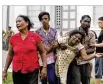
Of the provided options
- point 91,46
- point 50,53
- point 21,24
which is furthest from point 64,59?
point 21,24

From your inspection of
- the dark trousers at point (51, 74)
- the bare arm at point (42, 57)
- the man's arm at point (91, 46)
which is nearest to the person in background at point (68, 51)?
the dark trousers at point (51, 74)

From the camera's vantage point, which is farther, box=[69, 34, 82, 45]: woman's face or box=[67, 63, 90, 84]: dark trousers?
box=[67, 63, 90, 84]: dark trousers

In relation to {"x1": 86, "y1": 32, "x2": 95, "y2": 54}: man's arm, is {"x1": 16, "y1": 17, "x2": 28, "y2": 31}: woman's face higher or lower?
higher

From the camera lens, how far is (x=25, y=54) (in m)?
5.25

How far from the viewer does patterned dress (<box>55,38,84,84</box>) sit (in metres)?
5.93

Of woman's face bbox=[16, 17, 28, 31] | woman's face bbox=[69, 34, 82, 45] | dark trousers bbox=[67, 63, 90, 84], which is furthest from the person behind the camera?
dark trousers bbox=[67, 63, 90, 84]

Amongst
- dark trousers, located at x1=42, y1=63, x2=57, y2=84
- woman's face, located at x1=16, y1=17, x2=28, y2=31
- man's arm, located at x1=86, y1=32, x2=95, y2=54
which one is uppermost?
woman's face, located at x1=16, y1=17, x2=28, y2=31

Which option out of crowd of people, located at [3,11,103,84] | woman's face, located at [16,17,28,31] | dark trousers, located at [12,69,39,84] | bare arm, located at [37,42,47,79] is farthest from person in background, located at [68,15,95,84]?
woman's face, located at [16,17,28,31]

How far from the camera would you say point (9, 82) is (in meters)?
7.19

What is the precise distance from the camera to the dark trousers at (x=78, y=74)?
240 inches

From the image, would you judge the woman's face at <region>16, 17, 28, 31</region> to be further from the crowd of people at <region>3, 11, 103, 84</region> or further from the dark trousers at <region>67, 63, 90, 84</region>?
the dark trousers at <region>67, 63, 90, 84</region>

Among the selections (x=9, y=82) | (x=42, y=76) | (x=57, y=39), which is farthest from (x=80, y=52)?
(x=9, y=82)
